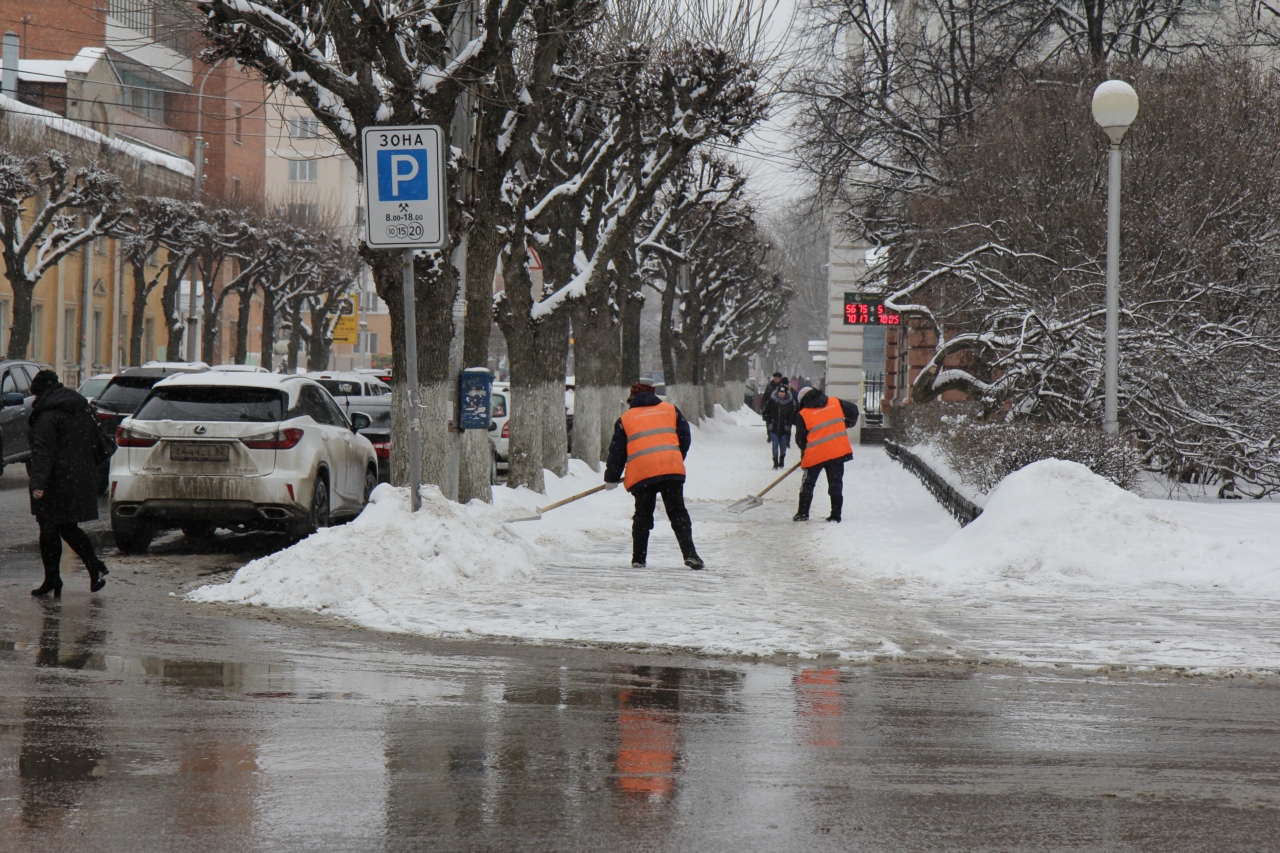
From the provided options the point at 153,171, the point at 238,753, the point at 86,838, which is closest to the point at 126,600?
the point at 238,753

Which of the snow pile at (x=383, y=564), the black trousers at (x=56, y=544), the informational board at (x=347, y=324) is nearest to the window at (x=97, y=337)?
the informational board at (x=347, y=324)

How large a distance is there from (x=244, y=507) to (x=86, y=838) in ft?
27.2

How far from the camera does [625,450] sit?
12289 mm

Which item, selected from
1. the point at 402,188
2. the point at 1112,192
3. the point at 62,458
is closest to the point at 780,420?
the point at 1112,192

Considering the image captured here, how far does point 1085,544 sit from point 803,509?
18.7ft

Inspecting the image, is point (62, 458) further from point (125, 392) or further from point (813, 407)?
point (125, 392)

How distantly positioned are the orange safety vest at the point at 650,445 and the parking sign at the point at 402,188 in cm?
251

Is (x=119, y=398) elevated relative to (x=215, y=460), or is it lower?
elevated

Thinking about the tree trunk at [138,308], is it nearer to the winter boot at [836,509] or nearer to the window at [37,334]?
the window at [37,334]

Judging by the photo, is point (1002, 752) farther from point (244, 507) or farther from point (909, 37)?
point (909, 37)

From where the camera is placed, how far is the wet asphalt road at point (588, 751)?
454 centimetres

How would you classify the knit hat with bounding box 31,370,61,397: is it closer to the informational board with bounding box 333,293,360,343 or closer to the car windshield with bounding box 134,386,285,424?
the car windshield with bounding box 134,386,285,424

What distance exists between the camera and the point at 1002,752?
5.73 meters

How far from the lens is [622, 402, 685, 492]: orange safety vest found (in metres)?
12.1
